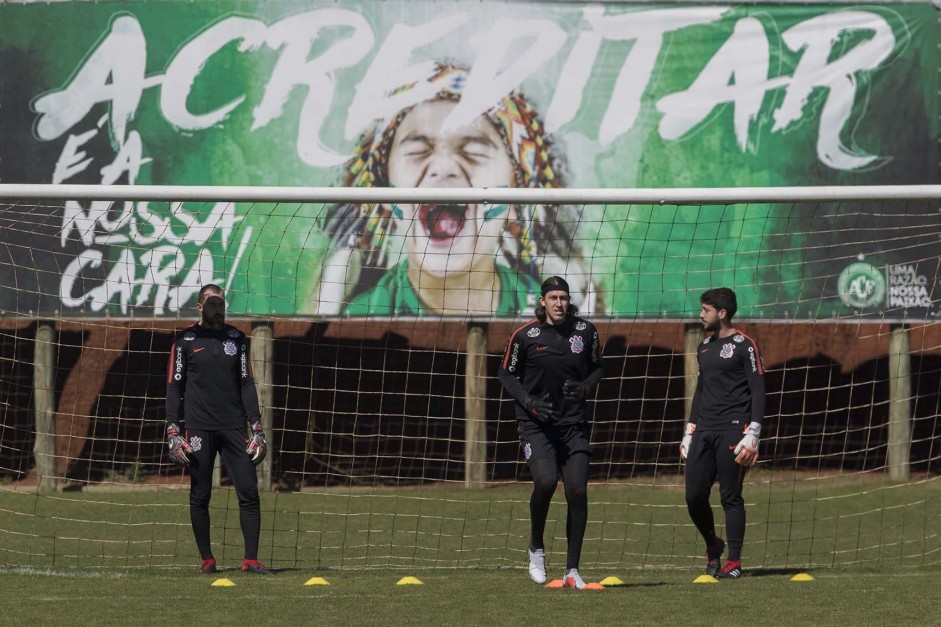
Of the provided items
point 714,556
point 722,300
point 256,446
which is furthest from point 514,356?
point 714,556

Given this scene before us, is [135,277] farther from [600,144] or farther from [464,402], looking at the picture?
[600,144]

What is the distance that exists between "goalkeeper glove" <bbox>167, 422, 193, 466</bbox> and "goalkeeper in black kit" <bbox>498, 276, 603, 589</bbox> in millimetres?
2038

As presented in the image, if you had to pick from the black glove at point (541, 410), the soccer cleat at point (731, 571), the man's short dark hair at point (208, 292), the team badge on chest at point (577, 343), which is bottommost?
the soccer cleat at point (731, 571)

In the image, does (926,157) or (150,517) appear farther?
(926,157)

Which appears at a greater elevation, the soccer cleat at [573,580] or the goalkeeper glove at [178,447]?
the goalkeeper glove at [178,447]

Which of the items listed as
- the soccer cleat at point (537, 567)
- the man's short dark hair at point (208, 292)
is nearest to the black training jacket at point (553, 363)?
the soccer cleat at point (537, 567)

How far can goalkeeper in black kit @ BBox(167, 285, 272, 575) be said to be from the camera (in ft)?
28.9

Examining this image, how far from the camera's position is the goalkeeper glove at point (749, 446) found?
27.8ft

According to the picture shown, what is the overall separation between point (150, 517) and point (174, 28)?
19.5 feet

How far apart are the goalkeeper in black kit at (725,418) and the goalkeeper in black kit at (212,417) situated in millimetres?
2690

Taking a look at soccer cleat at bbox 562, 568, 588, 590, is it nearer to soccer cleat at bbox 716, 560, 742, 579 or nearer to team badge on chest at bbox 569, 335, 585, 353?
soccer cleat at bbox 716, 560, 742, 579

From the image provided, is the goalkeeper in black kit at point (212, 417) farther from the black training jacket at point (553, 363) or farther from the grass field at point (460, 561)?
the black training jacket at point (553, 363)

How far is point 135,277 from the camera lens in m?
15.2

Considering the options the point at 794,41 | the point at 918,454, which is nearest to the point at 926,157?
the point at 794,41
